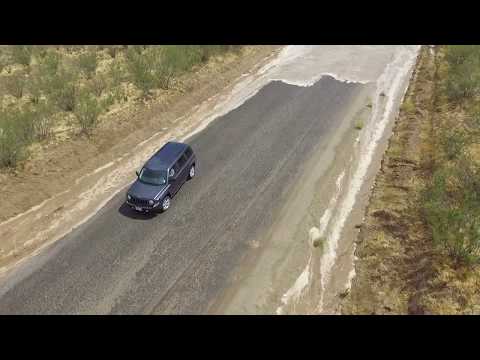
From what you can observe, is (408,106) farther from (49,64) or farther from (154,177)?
(49,64)

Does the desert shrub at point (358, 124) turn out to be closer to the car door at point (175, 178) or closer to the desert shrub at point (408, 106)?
the desert shrub at point (408, 106)

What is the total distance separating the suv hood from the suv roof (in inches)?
34.5

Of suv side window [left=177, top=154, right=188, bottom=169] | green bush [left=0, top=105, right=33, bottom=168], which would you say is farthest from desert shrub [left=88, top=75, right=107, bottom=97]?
suv side window [left=177, top=154, right=188, bottom=169]

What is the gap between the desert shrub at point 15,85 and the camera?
23.1 m

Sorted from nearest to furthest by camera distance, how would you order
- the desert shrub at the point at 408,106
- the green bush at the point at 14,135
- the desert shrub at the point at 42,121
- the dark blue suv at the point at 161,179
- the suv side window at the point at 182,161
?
1. the dark blue suv at the point at 161,179
2. the suv side window at the point at 182,161
3. the green bush at the point at 14,135
4. the desert shrub at the point at 42,121
5. the desert shrub at the point at 408,106

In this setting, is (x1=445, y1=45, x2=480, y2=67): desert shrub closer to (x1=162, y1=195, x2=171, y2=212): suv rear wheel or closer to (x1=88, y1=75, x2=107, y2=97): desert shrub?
(x1=162, y1=195, x2=171, y2=212): suv rear wheel

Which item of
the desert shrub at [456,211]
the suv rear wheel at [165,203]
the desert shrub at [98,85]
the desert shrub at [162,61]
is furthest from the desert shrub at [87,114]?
the desert shrub at [456,211]

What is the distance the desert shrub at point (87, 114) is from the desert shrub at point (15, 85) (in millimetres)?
4792

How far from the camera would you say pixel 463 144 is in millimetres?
17375

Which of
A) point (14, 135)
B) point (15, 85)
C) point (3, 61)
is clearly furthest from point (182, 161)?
point (3, 61)

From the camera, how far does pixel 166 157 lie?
1645 cm

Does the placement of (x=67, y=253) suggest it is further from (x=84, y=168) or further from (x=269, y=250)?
(x=269, y=250)

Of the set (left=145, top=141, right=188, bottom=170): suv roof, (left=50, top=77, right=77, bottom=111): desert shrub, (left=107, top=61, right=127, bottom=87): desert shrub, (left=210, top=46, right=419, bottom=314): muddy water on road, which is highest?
(left=107, top=61, right=127, bottom=87): desert shrub

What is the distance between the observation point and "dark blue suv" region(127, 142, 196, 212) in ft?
49.8
